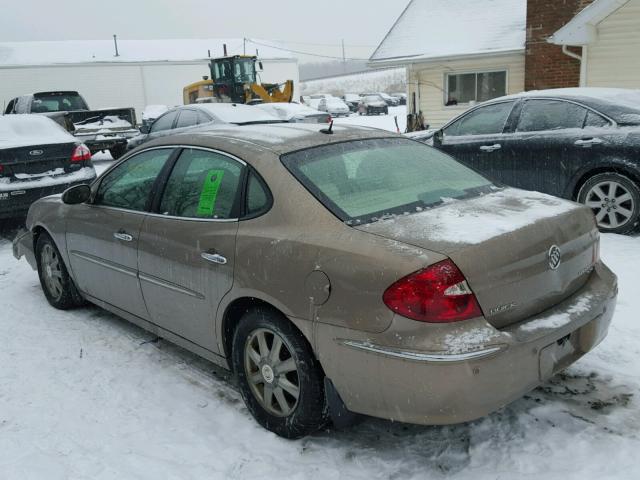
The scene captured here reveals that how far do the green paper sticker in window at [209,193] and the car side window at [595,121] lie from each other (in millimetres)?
4764

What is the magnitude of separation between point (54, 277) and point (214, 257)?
2.53m

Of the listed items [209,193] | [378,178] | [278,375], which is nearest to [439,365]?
[278,375]

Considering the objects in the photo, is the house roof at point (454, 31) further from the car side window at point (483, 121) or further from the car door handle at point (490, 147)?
the car door handle at point (490, 147)

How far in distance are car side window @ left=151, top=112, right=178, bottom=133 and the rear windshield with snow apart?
30.8 feet

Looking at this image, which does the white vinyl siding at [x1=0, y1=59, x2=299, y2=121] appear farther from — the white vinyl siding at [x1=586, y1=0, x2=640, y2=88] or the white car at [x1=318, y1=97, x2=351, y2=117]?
the white vinyl siding at [x1=586, y1=0, x2=640, y2=88]

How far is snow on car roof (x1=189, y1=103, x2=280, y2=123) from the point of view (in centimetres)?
1154

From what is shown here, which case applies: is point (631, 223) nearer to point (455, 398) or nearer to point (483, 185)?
point (483, 185)

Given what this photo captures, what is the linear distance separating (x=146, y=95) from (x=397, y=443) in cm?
4041

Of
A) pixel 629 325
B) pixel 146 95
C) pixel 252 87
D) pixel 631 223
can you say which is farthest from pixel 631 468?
pixel 146 95

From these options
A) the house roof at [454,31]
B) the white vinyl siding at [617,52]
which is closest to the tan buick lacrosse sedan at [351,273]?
the white vinyl siding at [617,52]

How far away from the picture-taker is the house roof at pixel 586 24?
480 inches

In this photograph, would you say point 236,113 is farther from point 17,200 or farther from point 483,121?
point 483,121

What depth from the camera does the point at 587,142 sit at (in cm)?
650

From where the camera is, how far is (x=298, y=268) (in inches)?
112
